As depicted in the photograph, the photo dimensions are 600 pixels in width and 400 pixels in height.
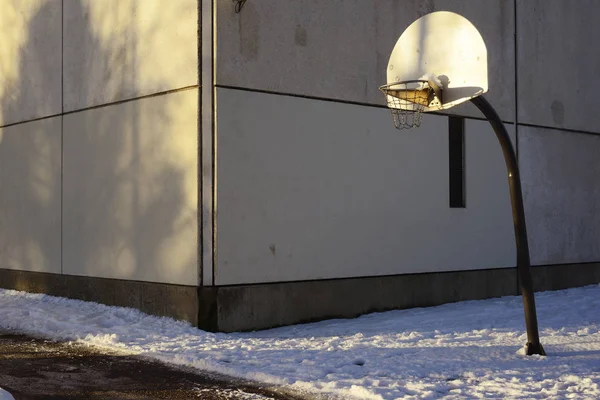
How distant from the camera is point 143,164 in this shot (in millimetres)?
12953

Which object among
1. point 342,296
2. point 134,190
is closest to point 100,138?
point 134,190

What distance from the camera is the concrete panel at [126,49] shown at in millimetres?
12281

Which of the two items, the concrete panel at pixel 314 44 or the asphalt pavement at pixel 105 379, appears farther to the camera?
the concrete panel at pixel 314 44

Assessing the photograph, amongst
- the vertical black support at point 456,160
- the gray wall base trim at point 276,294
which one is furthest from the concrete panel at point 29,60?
the vertical black support at point 456,160

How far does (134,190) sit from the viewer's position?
517 inches

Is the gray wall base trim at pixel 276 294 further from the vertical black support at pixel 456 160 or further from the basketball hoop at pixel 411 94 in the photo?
the basketball hoop at pixel 411 94

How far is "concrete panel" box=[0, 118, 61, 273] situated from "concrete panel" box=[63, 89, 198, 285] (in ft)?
1.47

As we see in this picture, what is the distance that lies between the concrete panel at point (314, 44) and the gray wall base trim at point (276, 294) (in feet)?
Result: 9.79

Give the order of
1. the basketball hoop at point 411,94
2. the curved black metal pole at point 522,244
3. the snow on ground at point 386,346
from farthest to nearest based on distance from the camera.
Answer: the curved black metal pole at point 522,244, the basketball hoop at point 411,94, the snow on ground at point 386,346

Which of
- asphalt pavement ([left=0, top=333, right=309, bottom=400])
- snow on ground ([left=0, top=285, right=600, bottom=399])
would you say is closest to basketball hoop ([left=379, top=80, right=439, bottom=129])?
snow on ground ([left=0, top=285, right=600, bottom=399])

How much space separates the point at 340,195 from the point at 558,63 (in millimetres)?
6961

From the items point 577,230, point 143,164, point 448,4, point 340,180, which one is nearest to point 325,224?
point 340,180

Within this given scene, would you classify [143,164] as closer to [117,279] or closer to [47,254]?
[117,279]

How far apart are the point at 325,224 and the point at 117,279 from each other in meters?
3.43
